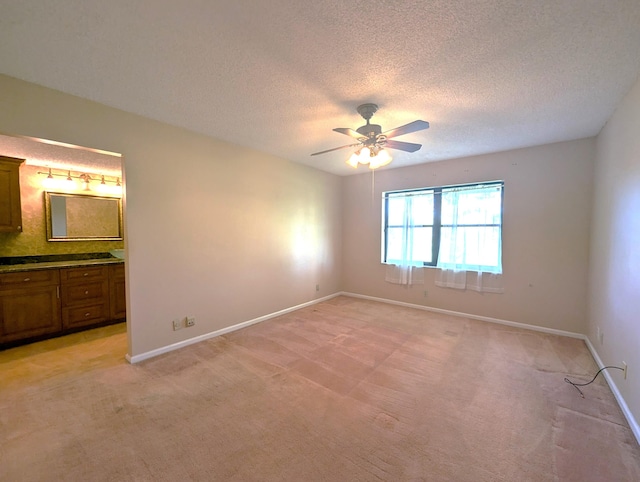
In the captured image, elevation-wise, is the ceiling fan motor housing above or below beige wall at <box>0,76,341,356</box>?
above

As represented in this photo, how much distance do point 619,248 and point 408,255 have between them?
254cm

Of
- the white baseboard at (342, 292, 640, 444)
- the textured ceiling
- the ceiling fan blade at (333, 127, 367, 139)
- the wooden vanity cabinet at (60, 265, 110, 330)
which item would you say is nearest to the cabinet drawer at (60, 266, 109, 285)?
the wooden vanity cabinet at (60, 265, 110, 330)

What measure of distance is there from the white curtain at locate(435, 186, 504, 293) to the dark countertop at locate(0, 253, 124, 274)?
4.99 metres

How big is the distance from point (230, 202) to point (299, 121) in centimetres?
142

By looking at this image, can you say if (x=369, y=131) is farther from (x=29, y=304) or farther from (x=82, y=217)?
(x=82, y=217)

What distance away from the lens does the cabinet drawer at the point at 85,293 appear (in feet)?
10.9

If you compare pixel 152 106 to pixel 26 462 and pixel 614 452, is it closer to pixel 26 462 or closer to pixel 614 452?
pixel 26 462

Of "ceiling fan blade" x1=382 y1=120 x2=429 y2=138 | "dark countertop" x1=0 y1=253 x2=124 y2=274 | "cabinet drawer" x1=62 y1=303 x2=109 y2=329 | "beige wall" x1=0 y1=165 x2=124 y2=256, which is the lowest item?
"cabinet drawer" x1=62 y1=303 x2=109 y2=329

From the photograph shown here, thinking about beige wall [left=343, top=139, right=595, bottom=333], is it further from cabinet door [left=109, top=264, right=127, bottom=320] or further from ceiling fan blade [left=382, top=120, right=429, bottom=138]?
cabinet door [left=109, top=264, right=127, bottom=320]

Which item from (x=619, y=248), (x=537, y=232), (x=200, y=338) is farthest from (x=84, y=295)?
(x=537, y=232)

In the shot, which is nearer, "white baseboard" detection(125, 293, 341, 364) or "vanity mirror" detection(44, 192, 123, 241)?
"white baseboard" detection(125, 293, 341, 364)

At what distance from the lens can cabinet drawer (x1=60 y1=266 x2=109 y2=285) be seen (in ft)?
10.8

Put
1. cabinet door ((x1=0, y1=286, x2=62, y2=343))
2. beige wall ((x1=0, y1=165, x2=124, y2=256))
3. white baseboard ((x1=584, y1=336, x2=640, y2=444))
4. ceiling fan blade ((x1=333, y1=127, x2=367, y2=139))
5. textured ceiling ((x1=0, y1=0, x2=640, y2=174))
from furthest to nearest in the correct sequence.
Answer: beige wall ((x1=0, y1=165, x2=124, y2=256)) → cabinet door ((x1=0, y1=286, x2=62, y2=343)) → ceiling fan blade ((x1=333, y1=127, x2=367, y2=139)) → white baseboard ((x1=584, y1=336, x2=640, y2=444)) → textured ceiling ((x1=0, y1=0, x2=640, y2=174))

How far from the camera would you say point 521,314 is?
363 centimetres
